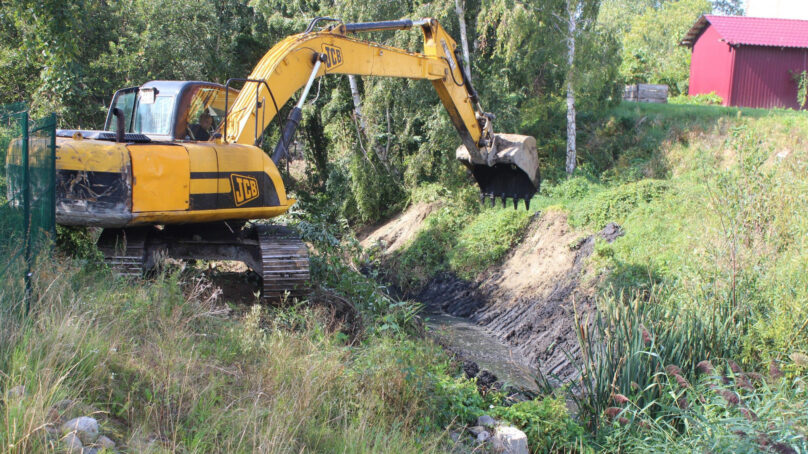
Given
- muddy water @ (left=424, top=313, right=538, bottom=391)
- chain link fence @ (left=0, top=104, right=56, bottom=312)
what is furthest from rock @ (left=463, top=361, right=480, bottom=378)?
chain link fence @ (left=0, top=104, right=56, bottom=312)

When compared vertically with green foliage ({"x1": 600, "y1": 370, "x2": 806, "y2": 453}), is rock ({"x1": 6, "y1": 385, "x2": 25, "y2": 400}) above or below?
above

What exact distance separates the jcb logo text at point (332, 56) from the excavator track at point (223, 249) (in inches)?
86.3

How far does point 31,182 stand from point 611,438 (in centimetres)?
501

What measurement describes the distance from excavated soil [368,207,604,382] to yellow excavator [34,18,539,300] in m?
3.35

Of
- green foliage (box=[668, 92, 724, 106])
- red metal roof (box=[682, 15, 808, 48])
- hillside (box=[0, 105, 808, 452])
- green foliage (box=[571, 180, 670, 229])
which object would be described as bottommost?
hillside (box=[0, 105, 808, 452])

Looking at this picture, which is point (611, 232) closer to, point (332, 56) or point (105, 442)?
point (332, 56)

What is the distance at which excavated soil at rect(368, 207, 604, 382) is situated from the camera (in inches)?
393

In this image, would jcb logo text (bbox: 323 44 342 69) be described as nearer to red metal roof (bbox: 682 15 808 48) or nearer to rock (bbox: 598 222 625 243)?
rock (bbox: 598 222 625 243)

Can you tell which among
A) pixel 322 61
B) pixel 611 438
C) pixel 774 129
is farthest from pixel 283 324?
pixel 774 129

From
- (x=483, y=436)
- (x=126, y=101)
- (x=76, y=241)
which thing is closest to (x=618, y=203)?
(x=483, y=436)

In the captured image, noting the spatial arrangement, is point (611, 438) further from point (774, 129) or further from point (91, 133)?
point (774, 129)

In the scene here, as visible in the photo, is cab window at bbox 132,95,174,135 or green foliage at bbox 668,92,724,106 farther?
green foliage at bbox 668,92,724,106

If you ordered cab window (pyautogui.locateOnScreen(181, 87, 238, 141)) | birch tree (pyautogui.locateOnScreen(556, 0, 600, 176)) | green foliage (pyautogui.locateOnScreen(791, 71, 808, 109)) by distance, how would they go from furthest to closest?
1. green foliage (pyautogui.locateOnScreen(791, 71, 808, 109))
2. birch tree (pyautogui.locateOnScreen(556, 0, 600, 176))
3. cab window (pyautogui.locateOnScreen(181, 87, 238, 141))

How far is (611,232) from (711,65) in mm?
17075
